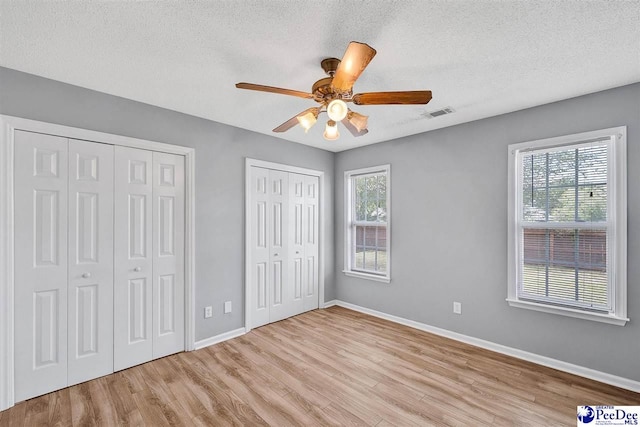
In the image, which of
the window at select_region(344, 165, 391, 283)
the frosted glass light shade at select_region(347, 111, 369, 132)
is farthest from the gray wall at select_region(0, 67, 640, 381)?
the frosted glass light shade at select_region(347, 111, 369, 132)

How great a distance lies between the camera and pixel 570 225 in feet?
8.70

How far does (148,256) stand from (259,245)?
1.31m

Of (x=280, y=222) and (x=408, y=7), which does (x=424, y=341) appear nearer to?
(x=280, y=222)

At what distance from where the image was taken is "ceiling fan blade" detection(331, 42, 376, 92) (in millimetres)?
1415

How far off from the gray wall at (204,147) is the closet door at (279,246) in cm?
36

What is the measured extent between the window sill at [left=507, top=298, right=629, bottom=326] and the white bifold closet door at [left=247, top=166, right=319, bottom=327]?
2585 millimetres

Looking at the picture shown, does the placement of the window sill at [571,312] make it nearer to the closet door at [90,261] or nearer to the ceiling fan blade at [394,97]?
the ceiling fan blade at [394,97]

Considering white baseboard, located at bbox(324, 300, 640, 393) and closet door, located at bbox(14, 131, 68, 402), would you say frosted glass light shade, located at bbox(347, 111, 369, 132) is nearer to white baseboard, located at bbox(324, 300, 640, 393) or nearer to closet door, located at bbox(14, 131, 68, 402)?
closet door, located at bbox(14, 131, 68, 402)

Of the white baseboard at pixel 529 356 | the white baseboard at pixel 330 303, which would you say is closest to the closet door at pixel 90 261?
the white baseboard at pixel 330 303

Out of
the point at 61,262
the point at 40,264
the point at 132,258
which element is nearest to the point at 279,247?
the point at 132,258

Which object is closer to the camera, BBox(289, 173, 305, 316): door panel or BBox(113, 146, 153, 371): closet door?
BBox(113, 146, 153, 371): closet door

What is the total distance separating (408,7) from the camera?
1.51 m

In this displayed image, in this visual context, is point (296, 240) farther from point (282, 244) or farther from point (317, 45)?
point (317, 45)

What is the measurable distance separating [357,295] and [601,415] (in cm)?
277
